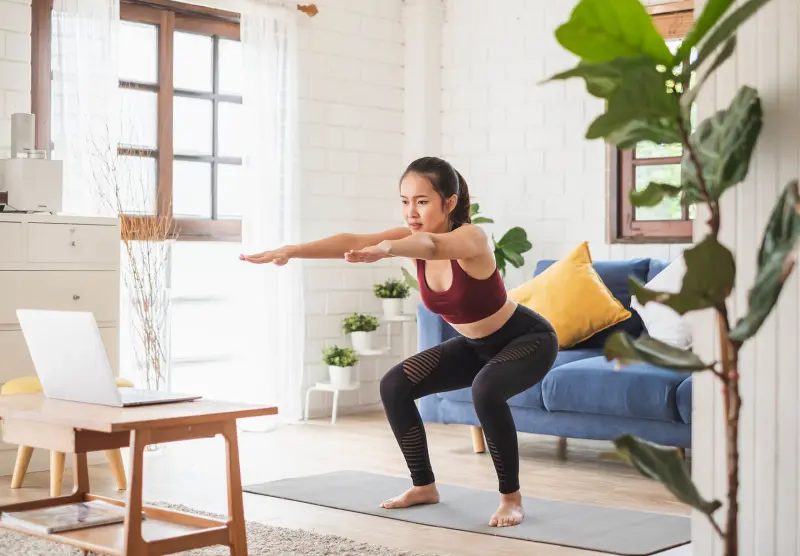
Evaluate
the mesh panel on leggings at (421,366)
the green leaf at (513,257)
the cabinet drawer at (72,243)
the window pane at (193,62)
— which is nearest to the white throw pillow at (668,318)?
the green leaf at (513,257)

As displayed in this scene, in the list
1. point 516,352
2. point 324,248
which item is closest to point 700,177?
point 324,248

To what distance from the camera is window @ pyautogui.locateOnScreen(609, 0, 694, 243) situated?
566cm

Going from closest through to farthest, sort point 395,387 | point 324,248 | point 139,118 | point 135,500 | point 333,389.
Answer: point 135,500 → point 324,248 → point 395,387 → point 139,118 → point 333,389

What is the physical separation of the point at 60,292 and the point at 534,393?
2031 millimetres

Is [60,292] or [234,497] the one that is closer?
[234,497]

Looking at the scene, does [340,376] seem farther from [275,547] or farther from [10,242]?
[275,547]

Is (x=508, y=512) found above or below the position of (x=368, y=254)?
below

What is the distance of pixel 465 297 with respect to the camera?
3672mm

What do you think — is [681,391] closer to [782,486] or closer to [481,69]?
[782,486]

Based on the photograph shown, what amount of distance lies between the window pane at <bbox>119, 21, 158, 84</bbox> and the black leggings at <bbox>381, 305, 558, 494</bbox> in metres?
2.57

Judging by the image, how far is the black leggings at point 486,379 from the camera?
3641 mm

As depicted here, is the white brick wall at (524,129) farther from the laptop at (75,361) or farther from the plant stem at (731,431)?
the plant stem at (731,431)

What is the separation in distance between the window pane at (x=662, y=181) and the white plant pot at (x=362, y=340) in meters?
1.61

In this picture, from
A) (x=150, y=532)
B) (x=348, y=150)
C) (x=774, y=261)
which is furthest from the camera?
(x=348, y=150)
